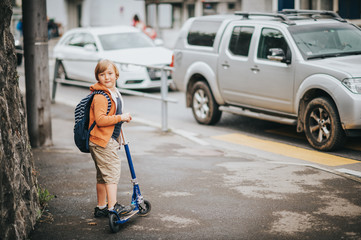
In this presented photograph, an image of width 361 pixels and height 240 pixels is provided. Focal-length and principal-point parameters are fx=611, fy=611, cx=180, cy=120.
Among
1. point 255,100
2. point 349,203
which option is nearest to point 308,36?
point 255,100

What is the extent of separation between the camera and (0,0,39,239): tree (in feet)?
14.6

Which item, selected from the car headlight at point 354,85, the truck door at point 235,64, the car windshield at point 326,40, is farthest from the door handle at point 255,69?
the car headlight at point 354,85

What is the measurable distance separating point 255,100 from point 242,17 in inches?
69.6

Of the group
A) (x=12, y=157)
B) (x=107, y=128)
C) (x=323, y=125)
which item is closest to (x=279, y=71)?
(x=323, y=125)

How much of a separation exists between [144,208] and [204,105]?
237 inches

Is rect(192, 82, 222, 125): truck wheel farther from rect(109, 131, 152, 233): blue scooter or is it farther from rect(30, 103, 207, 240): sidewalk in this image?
rect(109, 131, 152, 233): blue scooter

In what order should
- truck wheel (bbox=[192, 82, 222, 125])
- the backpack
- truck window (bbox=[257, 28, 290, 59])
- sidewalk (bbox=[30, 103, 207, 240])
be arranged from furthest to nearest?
truck wheel (bbox=[192, 82, 222, 125])
truck window (bbox=[257, 28, 290, 59])
sidewalk (bbox=[30, 103, 207, 240])
the backpack

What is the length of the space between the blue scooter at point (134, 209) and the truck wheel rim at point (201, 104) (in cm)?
591

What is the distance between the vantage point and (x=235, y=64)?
1043 centimetres

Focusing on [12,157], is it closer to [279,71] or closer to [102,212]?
[102,212]

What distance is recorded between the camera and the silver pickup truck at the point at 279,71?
8.48m

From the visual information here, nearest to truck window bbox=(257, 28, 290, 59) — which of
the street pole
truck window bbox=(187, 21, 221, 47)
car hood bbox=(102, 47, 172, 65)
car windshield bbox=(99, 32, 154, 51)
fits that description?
truck window bbox=(187, 21, 221, 47)

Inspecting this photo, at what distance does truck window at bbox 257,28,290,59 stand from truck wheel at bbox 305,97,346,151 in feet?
3.83

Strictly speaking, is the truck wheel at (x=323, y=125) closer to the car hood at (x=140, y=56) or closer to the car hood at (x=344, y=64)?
the car hood at (x=344, y=64)
